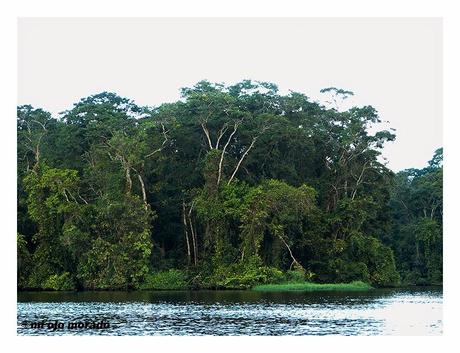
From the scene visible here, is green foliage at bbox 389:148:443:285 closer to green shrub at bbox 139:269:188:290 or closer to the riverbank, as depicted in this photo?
the riverbank

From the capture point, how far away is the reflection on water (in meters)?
20.8

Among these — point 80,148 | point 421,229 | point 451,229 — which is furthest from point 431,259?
point 451,229

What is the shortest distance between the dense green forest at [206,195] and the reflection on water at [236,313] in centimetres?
293

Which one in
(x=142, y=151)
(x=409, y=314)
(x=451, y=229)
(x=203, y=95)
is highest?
(x=203, y=95)

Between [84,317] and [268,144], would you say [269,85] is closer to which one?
[268,144]

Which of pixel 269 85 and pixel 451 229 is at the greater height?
pixel 269 85

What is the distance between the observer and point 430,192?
45.6 metres

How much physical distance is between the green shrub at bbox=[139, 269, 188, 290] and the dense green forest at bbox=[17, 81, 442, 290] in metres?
0.05

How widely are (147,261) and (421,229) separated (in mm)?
14600

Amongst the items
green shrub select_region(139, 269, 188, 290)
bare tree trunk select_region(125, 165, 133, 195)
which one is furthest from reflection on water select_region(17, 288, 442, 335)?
bare tree trunk select_region(125, 165, 133, 195)

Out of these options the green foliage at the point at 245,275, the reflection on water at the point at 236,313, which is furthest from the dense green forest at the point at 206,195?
the reflection on water at the point at 236,313

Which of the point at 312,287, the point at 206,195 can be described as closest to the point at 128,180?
the point at 206,195

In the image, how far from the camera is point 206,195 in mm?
37719
